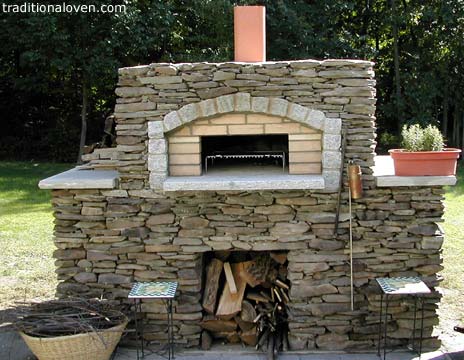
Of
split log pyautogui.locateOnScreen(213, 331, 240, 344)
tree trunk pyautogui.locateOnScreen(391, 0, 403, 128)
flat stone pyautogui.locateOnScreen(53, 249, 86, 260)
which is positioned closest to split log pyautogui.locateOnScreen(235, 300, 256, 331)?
split log pyautogui.locateOnScreen(213, 331, 240, 344)

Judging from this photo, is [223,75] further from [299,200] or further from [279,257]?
[279,257]

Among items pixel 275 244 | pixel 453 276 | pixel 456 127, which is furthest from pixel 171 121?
pixel 456 127

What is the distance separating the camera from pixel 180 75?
452cm

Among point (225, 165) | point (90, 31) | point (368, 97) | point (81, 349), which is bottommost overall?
point (81, 349)

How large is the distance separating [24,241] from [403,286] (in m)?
5.43

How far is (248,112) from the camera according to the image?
4535 mm

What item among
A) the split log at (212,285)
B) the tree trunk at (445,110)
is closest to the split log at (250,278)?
the split log at (212,285)

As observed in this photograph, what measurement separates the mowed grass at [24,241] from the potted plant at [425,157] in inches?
149

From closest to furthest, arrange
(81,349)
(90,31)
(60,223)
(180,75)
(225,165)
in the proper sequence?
(81,349) → (180,75) → (60,223) → (225,165) → (90,31)

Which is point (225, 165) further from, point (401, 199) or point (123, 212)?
point (401, 199)

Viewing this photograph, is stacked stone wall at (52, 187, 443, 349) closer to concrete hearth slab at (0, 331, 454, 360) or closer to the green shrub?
concrete hearth slab at (0, 331, 454, 360)

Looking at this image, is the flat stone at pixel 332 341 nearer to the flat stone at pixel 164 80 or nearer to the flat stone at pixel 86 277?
the flat stone at pixel 86 277

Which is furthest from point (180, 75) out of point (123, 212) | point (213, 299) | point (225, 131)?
point (213, 299)

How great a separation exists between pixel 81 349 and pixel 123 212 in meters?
1.14
